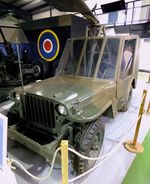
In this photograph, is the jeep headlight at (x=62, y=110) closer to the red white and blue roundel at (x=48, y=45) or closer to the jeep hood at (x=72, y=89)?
the jeep hood at (x=72, y=89)

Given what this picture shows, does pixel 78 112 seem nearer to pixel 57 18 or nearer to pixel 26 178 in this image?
pixel 26 178

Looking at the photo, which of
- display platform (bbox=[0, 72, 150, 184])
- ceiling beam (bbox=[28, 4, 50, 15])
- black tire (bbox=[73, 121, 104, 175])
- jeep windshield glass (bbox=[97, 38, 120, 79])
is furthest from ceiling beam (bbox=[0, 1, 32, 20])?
black tire (bbox=[73, 121, 104, 175])

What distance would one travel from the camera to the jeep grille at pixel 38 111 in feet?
7.16

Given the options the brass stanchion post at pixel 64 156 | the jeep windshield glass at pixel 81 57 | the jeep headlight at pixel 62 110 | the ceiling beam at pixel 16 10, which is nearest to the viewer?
the brass stanchion post at pixel 64 156

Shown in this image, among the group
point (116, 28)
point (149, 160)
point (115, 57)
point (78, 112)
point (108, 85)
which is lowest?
point (149, 160)

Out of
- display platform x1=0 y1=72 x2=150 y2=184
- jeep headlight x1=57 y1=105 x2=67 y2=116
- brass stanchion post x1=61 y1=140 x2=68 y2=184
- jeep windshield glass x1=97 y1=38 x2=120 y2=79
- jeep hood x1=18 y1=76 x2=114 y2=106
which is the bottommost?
display platform x1=0 y1=72 x2=150 y2=184

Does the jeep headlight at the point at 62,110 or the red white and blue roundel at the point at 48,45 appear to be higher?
the red white and blue roundel at the point at 48,45

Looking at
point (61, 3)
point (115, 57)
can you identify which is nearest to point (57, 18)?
point (61, 3)

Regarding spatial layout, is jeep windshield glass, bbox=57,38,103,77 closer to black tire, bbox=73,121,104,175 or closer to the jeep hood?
the jeep hood

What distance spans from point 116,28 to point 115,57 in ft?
18.2

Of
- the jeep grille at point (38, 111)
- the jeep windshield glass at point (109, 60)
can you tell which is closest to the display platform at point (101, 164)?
the jeep grille at point (38, 111)

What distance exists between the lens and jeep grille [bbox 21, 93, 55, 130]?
86.0 inches

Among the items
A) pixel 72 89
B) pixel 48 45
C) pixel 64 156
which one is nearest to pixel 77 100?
pixel 72 89

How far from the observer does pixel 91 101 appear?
7.57 feet
